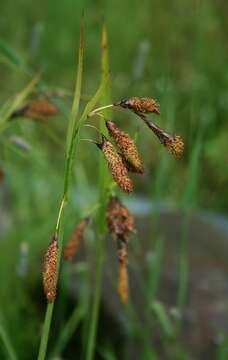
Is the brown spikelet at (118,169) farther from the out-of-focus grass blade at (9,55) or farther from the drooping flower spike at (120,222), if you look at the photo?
the out-of-focus grass blade at (9,55)

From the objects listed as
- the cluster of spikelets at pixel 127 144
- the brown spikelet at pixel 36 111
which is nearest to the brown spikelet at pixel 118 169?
the cluster of spikelets at pixel 127 144

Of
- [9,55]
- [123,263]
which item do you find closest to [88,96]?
[9,55]

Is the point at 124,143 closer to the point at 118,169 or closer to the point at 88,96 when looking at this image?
the point at 118,169

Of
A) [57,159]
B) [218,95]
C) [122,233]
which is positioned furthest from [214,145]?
[122,233]

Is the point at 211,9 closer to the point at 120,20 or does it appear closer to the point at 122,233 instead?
the point at 120,20

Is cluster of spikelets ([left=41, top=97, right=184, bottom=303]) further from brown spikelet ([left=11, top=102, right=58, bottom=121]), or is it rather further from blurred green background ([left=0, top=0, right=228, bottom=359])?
blurred green background ([left=0, top=0, right=228, bottom=359])
